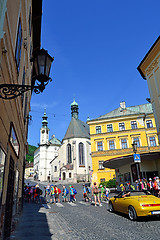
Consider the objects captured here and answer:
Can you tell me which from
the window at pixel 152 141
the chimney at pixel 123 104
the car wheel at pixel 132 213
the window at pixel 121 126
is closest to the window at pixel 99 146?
the window at pixel 121 126

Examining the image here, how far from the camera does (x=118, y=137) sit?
128 feet

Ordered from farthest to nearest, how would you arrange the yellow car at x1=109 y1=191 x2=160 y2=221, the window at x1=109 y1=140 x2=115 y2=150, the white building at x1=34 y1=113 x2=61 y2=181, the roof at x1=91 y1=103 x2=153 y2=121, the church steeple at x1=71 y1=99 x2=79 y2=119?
the white building at x1=34 y1=113 x2=61 y2=181
the church steeple at x1=71 y1=99 x2=79 y2=119
the roof at x1=91 y1=103 x2=153 y2=121
the window at x1=109 y1=140 x2=115 y2=150
the yellow car at x1=109 y1=191 x2=160 y2=221

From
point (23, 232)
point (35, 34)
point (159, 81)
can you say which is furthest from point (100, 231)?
point (159, 81)

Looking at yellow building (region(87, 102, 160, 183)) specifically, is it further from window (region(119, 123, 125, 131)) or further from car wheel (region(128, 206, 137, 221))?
car wheel (region(128, 206, 137, 221))

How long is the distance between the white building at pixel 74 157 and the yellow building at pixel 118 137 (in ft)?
61.2

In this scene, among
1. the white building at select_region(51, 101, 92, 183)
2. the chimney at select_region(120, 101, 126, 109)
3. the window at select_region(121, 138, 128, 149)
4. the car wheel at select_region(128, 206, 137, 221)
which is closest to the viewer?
the car wheel at select_region(128, 206, 137, 221)

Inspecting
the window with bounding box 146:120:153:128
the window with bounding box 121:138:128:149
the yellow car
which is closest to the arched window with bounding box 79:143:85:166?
the window with bounding box 121:138:128:149

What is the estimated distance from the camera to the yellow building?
3747cm

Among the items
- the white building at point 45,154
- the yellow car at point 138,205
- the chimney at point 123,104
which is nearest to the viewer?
the yellow car at point 138,205

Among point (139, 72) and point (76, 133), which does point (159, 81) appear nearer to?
point (139, 72)

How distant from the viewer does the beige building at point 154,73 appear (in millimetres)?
19531

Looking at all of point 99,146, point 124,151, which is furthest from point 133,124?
point 99,146

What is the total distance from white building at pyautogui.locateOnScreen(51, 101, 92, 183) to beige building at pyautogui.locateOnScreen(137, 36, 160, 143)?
38.3 meters

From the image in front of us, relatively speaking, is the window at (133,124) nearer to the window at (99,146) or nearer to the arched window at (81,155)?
the window at (99,146)
